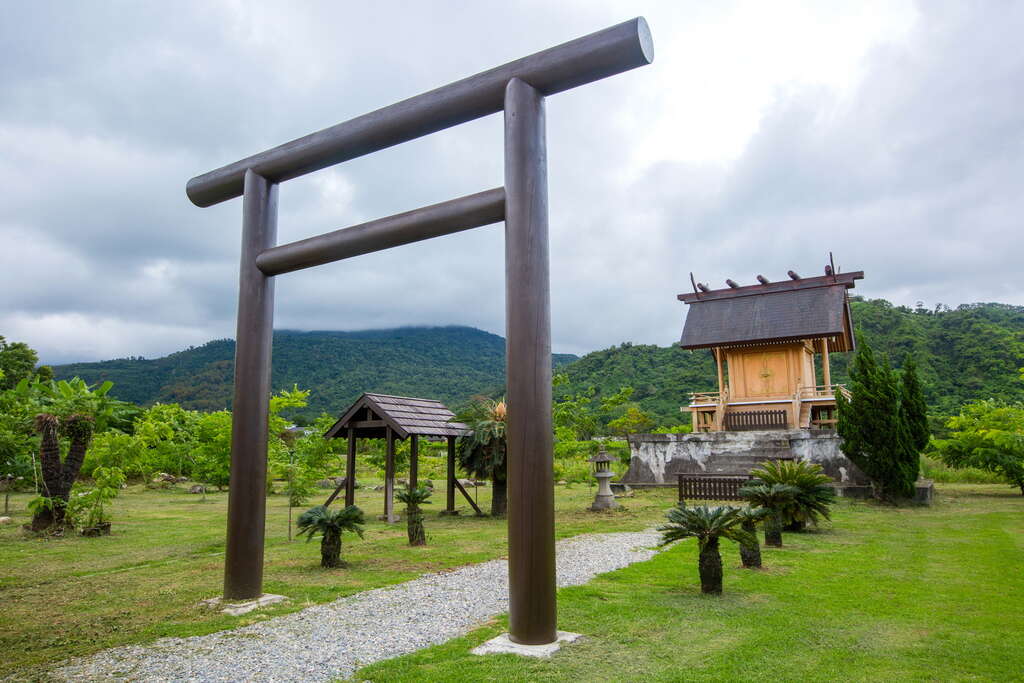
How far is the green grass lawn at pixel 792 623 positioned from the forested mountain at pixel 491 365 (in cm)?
868

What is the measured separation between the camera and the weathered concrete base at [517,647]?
15.2ft

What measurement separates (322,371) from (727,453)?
178ft

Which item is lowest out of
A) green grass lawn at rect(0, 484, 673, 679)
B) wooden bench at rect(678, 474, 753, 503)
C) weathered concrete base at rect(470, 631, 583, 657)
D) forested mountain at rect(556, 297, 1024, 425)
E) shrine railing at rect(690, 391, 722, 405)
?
green grass lawn at rect(0, 484, 673, 679)

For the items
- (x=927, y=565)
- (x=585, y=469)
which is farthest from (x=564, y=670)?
(x=585, y=469)

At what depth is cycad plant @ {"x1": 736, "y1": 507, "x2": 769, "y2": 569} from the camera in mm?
7570

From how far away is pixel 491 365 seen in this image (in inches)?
2963

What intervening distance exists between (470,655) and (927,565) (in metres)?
6.97

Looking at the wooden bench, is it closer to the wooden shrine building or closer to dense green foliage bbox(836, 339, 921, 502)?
dense green foliage bbox(836, 339, 921, 502)

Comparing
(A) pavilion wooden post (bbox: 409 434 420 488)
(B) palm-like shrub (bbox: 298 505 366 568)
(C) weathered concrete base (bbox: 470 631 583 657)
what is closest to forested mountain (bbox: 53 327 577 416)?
(A) pavilion wooden post (bbox: 409 434 420 488)

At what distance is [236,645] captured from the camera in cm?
514

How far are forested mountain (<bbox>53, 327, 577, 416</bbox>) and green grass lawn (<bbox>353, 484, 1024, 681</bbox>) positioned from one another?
45334mm

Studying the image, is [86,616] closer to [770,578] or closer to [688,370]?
[770,578]

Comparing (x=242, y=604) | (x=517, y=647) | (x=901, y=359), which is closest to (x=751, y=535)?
(x=517, y=647)

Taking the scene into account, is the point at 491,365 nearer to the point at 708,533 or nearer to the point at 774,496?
the point at 774,496
